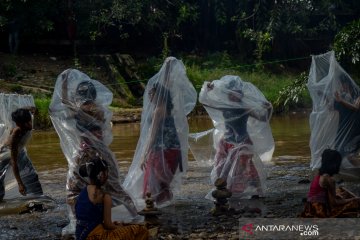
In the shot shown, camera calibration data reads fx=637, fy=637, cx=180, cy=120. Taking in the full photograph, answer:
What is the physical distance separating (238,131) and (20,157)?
96.4 inches

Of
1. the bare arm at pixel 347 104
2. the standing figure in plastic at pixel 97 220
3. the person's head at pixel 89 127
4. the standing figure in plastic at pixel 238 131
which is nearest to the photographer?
the standing figure in plastic at pixel 97 220

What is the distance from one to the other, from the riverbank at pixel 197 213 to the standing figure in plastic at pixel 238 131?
0.90 ft

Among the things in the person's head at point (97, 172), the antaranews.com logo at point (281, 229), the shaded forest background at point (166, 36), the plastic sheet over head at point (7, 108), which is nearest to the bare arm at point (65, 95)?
the person's head at point (97, 172)

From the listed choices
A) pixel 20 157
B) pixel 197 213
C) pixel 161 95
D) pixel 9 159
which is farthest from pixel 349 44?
pixel 9 159

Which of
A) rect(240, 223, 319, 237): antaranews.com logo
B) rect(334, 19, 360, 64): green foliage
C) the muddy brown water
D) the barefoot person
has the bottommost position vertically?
the muddy brown water

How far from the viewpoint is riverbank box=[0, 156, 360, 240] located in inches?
213

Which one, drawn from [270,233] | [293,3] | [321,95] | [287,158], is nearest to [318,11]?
[293,3]

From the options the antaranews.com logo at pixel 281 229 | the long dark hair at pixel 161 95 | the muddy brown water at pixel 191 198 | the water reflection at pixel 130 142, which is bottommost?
the water reflection at pixel 130 142

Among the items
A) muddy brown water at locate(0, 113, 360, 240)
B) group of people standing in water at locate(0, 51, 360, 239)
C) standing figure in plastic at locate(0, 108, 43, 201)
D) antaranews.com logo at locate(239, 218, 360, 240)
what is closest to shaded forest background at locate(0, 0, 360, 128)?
muddy brown water at locate(0, 113, 360, 240)

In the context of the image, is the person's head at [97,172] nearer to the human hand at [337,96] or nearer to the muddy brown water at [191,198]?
the muddy brown water at [191,198]

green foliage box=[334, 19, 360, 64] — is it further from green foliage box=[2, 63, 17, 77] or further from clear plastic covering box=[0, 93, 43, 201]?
green foliage box=[2, 63, 17, 77]

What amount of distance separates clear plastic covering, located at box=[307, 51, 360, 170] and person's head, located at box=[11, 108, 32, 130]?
341cm

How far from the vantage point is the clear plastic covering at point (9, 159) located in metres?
7.04

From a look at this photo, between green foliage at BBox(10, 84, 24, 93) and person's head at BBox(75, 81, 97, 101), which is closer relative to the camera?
person's head at BBox(75, 81, 97, 101)
